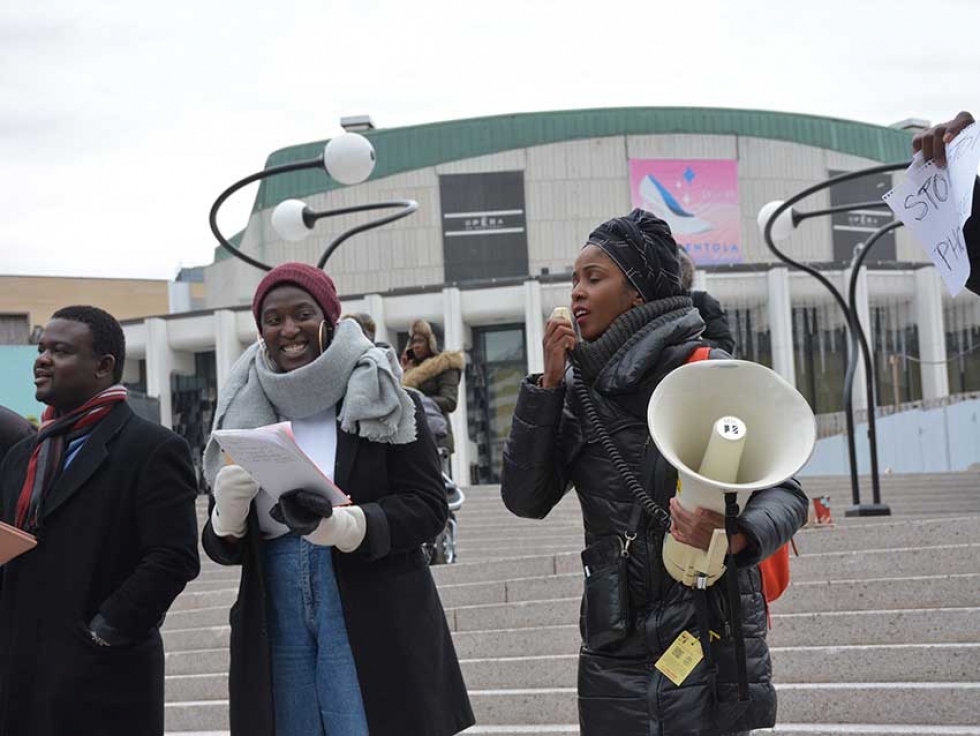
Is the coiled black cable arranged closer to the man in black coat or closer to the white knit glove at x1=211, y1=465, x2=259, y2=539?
the white knit glove at x1=211, y1=465, x2=259, y2=539

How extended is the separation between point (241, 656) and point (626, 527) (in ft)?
3.79

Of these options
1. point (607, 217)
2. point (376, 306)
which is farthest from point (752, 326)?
point (376, 306)

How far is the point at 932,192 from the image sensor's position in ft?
10.1

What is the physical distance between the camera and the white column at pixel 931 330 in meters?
41.6

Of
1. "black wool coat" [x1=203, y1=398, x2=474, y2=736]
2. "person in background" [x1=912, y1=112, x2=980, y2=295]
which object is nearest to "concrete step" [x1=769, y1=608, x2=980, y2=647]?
"black wool coat" [x1=203, y1=398, x2=474, y2=736]

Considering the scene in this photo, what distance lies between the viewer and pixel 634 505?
Answer: 3111mm

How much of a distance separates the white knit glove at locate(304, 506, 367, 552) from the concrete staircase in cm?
341

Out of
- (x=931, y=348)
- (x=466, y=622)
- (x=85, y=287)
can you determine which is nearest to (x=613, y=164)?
(x=931, y=348)

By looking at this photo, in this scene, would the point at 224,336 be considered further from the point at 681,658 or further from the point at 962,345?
the point at 681,658

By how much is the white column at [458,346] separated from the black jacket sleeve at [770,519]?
3557 centimetres

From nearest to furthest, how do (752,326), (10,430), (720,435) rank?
(720,435), (10,430), (752,326)

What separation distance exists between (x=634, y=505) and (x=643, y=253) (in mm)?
631

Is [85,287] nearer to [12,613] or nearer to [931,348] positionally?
[931,348]

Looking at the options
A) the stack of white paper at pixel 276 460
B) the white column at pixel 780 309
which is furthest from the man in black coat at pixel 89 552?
the white column at pixel 780 309
